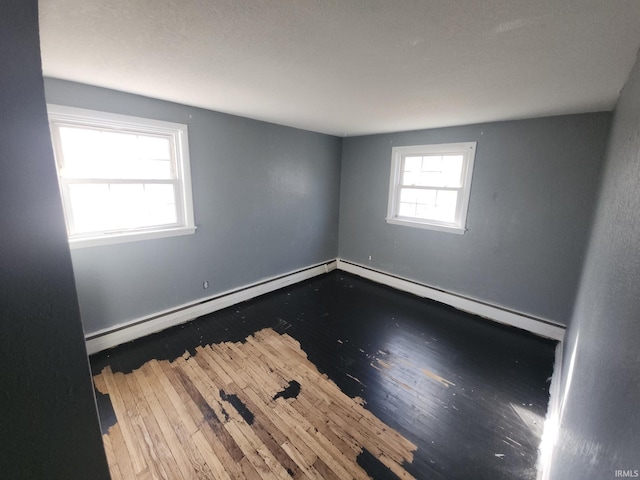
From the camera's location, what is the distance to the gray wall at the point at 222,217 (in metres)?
2.46

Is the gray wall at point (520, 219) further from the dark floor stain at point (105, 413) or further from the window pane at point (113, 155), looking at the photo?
the dark floor stain at point (105, 413)

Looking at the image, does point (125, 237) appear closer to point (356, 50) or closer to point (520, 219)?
point (356, 50)

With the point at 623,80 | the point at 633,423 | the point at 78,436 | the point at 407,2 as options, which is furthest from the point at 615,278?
the point at 78,436

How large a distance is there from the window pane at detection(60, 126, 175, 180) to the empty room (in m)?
0.02

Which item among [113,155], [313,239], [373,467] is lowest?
[373,467]

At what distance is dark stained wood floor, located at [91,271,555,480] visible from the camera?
171cm

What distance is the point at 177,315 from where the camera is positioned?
2.99m

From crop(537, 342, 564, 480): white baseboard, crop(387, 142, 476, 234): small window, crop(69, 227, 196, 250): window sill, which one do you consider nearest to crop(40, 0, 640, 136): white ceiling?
crop(387, 142, 476, 234): small window

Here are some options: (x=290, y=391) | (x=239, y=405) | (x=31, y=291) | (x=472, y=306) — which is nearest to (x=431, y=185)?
(x=472, y=306)

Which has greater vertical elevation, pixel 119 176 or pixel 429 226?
pixel 119 176

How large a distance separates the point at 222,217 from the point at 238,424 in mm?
2214

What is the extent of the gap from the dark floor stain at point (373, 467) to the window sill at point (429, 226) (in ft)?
9.05

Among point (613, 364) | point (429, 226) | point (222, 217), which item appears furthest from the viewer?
point (429, 226)

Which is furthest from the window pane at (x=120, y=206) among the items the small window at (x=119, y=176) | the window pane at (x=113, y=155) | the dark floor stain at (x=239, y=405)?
the dark floor stain at (x=239, y=405)
